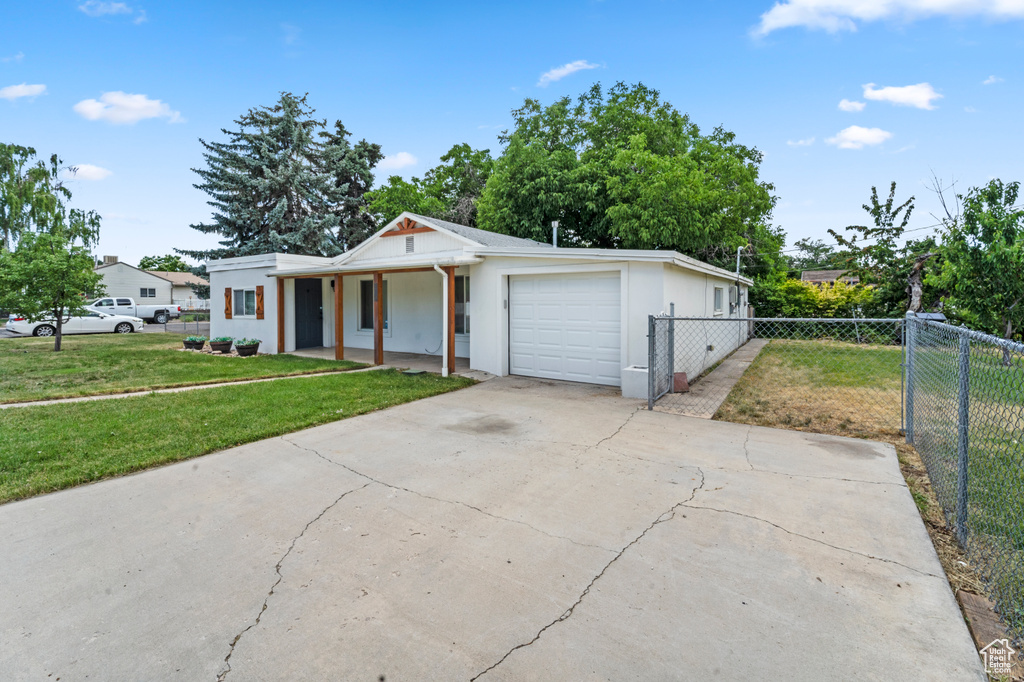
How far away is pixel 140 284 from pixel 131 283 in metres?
→ 0.79

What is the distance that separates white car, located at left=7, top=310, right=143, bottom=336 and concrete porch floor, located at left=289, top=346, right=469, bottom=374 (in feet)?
39.7

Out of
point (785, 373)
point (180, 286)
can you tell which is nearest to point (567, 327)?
point (785, 373)

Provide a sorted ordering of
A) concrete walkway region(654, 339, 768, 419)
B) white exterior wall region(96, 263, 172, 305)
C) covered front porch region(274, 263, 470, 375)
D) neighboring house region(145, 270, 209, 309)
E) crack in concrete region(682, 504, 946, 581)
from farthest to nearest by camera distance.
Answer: neighboring house region(145, 270, 209, 309) → white exterior wall region(96, 263, 172, 305) → covered front porch region(274, 263, 470, 375) → concrete walkway region(654, 339, 768, 419) → crack in concrete region(682, 504, 946, 581)

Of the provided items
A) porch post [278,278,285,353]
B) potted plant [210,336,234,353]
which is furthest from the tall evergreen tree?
porch post [278,278,285,353]

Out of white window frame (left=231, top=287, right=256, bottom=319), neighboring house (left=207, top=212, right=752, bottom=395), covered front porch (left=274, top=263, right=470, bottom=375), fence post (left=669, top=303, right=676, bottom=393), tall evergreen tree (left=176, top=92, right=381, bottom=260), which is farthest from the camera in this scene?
tall evergreen tree (left=176, top=92, right=381, bottom=260)

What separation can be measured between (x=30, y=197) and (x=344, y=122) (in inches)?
705

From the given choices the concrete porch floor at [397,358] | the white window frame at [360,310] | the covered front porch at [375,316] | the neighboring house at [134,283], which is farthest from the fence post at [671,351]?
the neighboring house at [134,283]

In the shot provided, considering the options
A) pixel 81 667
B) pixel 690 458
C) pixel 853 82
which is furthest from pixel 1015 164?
pixel 81 667

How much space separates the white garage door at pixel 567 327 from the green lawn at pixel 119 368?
4.26m

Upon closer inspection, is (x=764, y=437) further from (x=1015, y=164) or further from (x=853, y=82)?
(x=1015, y=164)

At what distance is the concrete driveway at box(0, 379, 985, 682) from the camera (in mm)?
2115

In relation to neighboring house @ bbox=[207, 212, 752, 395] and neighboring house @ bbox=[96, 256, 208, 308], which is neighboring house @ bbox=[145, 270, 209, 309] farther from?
neighboring house @ bbox=[207, 212, 752, 395]

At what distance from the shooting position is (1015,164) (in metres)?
15.2

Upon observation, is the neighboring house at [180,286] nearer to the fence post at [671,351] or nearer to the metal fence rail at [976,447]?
the fence post at [671,351]
